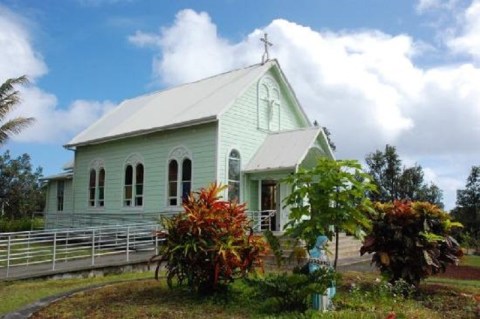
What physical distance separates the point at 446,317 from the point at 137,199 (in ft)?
58.0

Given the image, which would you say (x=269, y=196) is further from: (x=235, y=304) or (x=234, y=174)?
(x=235, y=304)

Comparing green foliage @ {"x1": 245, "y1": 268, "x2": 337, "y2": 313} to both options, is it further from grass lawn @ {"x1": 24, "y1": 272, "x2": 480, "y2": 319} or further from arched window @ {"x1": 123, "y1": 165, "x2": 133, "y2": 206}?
arched window @ {"x1": 123, "y1": 165, "x2": 133, "y2": 206}

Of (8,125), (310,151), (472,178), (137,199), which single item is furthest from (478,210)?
(8,125)

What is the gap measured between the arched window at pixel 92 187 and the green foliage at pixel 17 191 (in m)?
22.8

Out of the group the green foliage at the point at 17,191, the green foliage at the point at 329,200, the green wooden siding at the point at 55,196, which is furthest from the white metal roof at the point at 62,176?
the green foliage at the point at 329,200

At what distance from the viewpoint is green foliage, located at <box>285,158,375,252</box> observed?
820 centimetres

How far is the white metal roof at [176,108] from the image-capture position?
21219mm

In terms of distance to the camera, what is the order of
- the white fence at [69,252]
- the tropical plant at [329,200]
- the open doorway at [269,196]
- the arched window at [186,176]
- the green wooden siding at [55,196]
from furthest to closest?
the green wooden siding at [55,196], the open doorway at [269,196], the arched window at [186,176], the white fence at [69,252], the tropical plant at [329,200]

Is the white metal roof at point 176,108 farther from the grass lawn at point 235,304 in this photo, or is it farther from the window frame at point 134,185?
the grass lawn at point 235,304

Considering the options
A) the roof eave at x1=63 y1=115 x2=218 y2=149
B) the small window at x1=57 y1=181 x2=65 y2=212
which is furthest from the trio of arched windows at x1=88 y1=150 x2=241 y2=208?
the small window at x1=57 y1=181 x2=65 y2=212

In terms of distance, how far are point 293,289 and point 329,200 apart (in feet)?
5.54

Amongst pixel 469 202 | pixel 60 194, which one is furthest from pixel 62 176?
pixel 469 202

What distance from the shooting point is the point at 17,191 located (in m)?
46.7

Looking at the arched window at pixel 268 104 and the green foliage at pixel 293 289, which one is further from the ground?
the arched window at pixel 268 104
